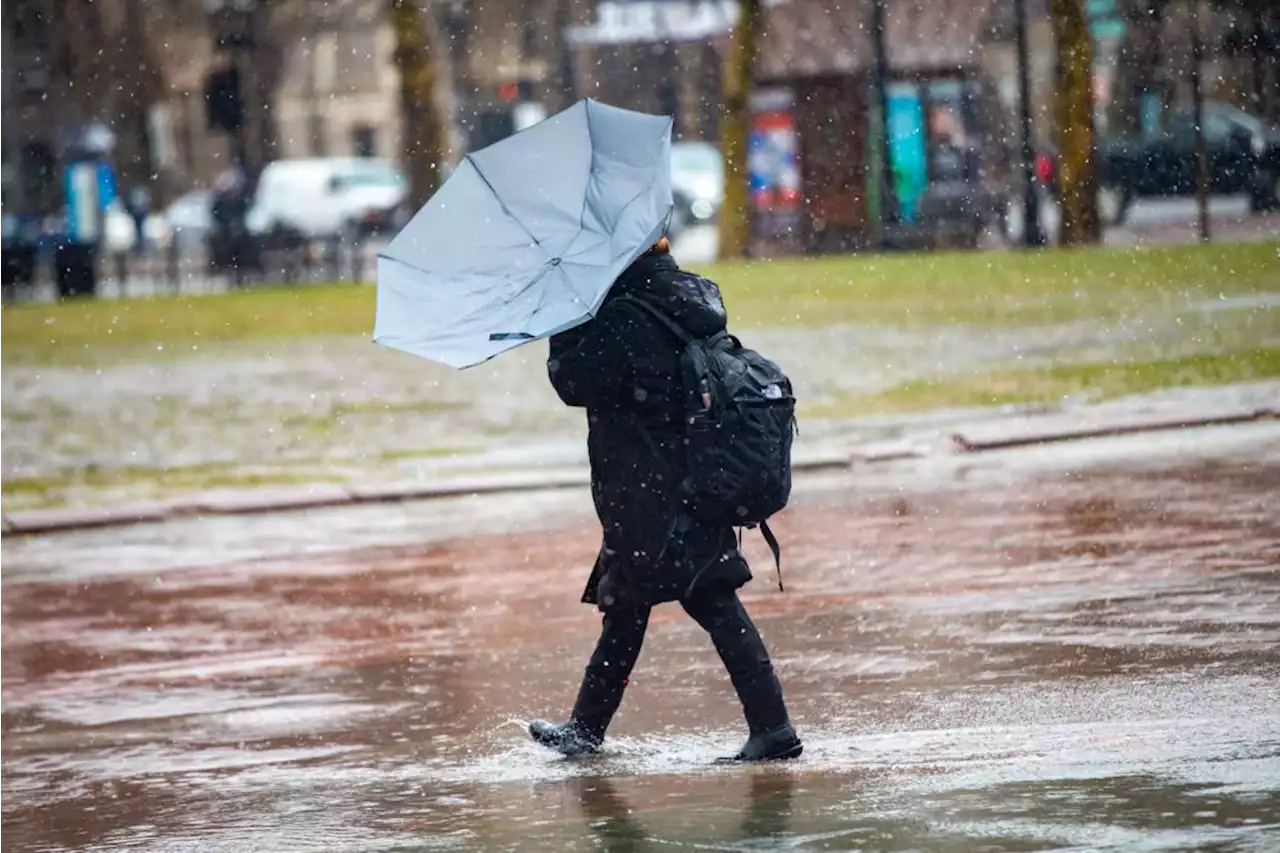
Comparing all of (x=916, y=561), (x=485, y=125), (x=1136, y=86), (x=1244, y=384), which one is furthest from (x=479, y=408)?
(x=485, y=125)

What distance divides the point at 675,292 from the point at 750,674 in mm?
1113

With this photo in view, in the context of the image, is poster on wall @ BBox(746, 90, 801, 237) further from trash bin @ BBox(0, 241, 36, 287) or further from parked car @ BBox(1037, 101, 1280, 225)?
trash bin @ BBox(0, 241, 36, 287)

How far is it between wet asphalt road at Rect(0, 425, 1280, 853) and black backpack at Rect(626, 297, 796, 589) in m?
0.75

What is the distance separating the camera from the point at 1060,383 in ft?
56.5

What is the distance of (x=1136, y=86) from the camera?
146 ft

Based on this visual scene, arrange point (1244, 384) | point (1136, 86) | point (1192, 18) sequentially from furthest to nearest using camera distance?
point (1136, 86)
point (1192, 18)
point (1244, 384)

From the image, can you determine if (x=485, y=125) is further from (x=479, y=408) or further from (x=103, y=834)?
(x=103, y=834)

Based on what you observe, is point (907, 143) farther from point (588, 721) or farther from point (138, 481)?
point (588, 721)

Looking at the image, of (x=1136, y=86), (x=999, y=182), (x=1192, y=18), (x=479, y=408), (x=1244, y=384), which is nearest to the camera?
(x=1244, y=384)

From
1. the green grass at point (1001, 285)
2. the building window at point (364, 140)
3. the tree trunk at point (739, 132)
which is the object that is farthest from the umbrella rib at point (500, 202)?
the building window at point (364, 140)

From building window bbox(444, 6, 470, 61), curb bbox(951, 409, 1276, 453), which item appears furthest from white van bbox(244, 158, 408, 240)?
curb bbox(951, 409, 1276, 453)

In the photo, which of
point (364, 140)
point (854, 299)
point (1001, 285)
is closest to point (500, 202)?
point (854, 299)

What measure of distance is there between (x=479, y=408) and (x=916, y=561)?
823cm

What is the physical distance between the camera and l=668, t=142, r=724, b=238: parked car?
44.0 metres
